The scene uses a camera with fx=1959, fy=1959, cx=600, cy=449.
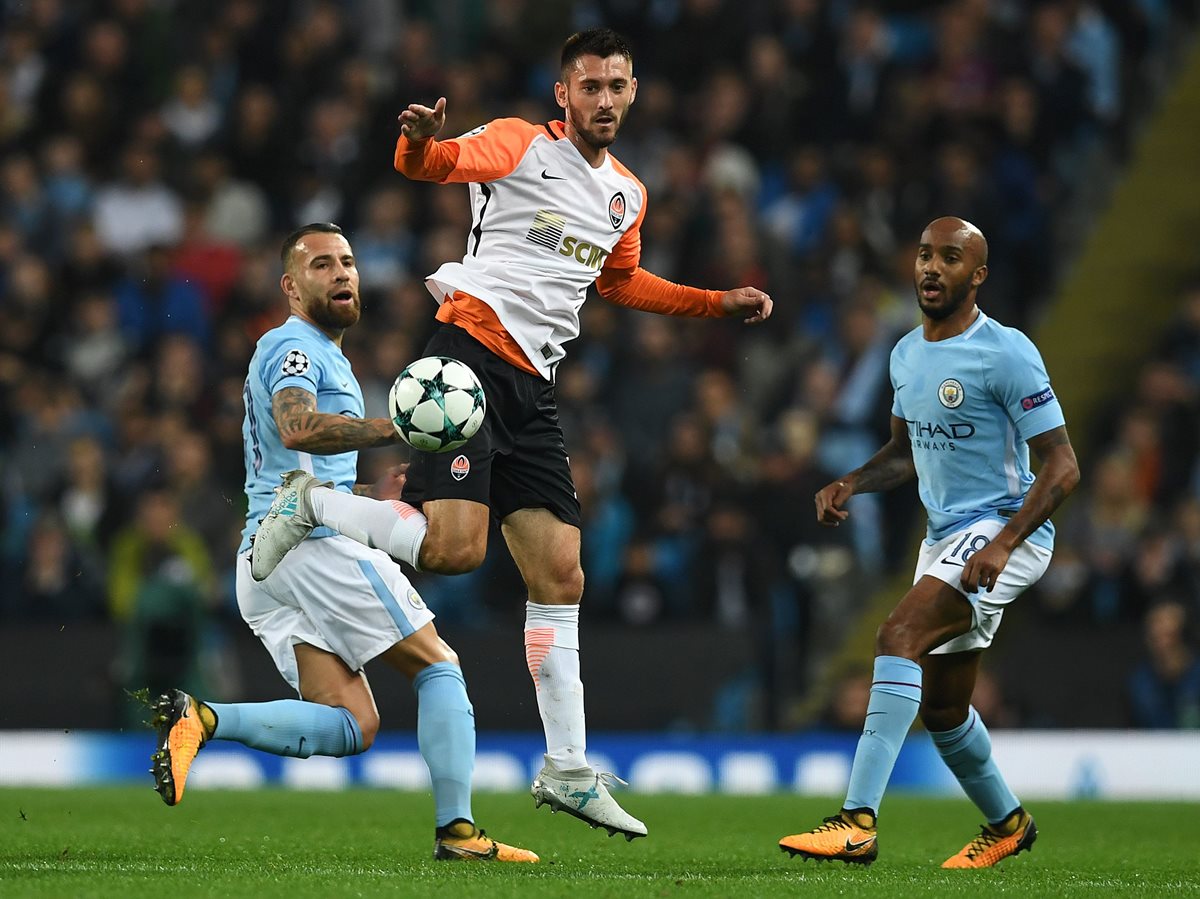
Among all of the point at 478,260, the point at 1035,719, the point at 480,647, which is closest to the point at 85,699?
the point at 480,647

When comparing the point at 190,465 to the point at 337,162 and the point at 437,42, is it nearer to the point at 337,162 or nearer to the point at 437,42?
the point at 337,162

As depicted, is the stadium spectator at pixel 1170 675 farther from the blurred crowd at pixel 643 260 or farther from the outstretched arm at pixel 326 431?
the outstretched arm at pixel 326 431

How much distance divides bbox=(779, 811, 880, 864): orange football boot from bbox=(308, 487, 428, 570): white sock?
153cm

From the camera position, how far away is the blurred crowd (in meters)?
12.7

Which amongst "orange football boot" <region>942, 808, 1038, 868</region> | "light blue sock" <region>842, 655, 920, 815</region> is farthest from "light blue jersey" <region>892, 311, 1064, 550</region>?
"orange football boot" <region>942, 808, 1038, 868</region>

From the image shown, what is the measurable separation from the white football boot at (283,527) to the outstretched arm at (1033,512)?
7.33 ft

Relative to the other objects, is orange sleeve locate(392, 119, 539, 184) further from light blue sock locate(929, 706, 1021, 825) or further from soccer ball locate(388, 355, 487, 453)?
light blue sock locate(929, 706, 1021, 825)

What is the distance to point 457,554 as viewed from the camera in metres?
6.42

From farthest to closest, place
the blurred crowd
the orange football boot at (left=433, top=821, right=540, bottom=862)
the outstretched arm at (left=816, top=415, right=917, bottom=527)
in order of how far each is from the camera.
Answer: the blurred crowd, the outstretched arm at (left=816, top=415, right=917, bottom=527), the orange football boot at (left=433, top=821, right=540, bottom=862)

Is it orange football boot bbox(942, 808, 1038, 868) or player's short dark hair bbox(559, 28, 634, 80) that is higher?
player's short dark hair bbox(559, 28, 634, 80)

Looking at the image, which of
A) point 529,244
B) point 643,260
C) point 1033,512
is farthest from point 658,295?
point 643,260

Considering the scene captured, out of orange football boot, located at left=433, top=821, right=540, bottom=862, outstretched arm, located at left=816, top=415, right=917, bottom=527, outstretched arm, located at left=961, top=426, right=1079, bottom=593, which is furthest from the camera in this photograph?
outstretched arm, located at left=816, top=415, right=917, bottom=527

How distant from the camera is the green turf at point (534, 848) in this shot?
5746mm

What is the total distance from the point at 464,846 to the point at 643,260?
8.18 metres
